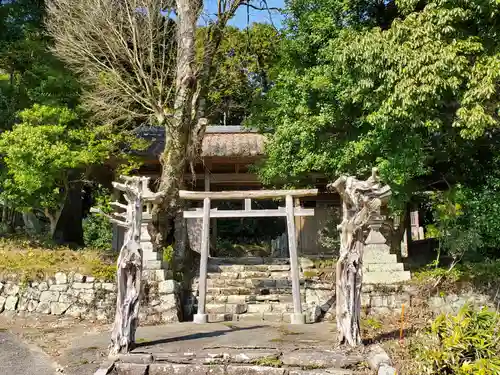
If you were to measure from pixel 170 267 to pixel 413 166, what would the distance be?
20.9ft

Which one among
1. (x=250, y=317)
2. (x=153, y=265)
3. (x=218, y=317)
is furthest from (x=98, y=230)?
(x=250, y=317)

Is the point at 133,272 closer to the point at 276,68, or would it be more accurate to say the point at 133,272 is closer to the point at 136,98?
the point at 136,98

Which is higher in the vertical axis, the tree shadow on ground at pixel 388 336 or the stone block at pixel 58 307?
the stone block at pixel 58 307

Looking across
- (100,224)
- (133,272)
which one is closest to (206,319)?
(133,272)

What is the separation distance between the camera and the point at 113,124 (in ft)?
44.9

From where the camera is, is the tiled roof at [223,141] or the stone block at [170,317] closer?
the stone block at [170,317]

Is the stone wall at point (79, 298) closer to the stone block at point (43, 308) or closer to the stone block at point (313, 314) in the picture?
the stone block at point (43, 308)

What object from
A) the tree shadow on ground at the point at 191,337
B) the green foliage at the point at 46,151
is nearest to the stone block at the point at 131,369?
the tree shadow on ground at the point at 191,337

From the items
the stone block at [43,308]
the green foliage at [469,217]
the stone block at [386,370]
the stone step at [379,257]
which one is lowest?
the stone block at [386,370]

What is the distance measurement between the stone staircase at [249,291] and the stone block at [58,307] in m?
3.17

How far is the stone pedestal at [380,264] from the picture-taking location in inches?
431

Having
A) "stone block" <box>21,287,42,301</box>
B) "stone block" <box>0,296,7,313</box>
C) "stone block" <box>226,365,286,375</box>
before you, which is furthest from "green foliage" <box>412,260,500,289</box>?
"stone block" <box>0,296,7,313</box>

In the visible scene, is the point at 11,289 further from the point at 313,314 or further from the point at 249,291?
the point at 313,314

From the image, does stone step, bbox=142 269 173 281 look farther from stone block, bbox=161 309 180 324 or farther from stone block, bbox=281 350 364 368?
stone block, bbox=281 350 364 368
